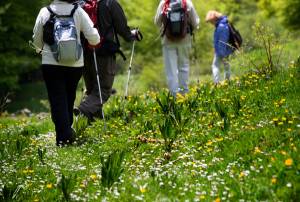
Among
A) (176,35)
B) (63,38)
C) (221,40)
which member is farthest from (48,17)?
(221,40)

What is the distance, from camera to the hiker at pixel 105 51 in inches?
291

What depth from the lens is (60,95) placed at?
620 centimetres

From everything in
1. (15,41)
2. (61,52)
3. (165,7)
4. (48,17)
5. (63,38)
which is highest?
(48,17)

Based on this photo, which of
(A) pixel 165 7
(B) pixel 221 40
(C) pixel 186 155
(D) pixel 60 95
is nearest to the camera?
(C) pixel 186 155

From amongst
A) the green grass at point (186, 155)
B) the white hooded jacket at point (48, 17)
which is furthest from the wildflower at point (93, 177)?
the white hooded jacket at point (48, 17)

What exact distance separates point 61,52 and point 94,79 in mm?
1963

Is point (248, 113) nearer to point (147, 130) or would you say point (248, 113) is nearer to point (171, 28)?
point (147, 130)

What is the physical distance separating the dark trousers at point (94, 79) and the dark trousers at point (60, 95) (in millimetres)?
1254

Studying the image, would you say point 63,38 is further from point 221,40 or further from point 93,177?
point 221,40

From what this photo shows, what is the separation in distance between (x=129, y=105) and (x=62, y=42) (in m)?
2.24

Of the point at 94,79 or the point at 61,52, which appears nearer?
the point at 61,52

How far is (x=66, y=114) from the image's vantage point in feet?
20.5

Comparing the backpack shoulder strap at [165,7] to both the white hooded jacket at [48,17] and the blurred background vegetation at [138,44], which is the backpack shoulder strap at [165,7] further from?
the blurred background vegetation at [138,44]

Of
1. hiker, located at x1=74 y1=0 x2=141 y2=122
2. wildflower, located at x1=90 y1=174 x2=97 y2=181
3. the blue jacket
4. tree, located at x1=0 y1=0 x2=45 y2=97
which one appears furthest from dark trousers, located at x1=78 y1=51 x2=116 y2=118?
tree, located at x1=0 y1=0 x2=45 y2=97
